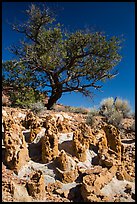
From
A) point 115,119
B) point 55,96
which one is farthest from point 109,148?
point 55,96

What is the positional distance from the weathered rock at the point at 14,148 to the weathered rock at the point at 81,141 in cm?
82

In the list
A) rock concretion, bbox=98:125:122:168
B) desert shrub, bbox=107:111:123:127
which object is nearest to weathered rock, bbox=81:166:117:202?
rock concretion, bbox=98:125:122:168

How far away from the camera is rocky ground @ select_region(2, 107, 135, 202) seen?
131 inches

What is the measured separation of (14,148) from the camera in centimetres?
382

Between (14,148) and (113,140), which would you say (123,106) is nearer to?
(113,140)

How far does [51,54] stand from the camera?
34.6 ft

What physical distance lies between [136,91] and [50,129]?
1.54m

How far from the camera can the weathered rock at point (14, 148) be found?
3.73 meters

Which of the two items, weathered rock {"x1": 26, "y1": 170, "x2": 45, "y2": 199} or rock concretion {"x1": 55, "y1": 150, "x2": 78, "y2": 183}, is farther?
rock concretion {"x1": 55, "y1": 150, "x2": 78, "y2": 183}

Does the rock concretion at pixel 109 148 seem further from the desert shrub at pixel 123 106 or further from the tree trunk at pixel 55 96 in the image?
the tree trunk at pixel 55 96

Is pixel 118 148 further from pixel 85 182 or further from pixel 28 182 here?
pixel 28 182

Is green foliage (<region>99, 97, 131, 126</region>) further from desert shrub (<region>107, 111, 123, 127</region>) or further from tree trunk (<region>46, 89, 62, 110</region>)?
tree trunk (<region>46, 89, 62, 110</region>)

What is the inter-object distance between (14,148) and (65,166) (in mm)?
828

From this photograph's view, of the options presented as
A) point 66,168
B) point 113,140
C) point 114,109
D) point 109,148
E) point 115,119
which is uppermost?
point 114,109
